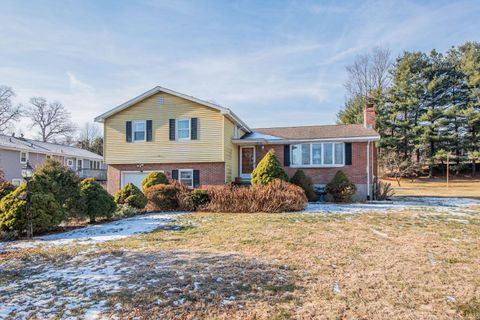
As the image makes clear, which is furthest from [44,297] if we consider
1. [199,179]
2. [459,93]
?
[459,93]

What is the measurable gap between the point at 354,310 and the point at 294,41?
Answer: 13508 millimetres

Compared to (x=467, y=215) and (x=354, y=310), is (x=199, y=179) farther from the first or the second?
(x=354, y=310)

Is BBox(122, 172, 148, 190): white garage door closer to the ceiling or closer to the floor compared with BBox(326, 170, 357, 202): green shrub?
closer to the ceiling

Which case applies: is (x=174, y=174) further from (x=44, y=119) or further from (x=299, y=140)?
(x=44, y=119)

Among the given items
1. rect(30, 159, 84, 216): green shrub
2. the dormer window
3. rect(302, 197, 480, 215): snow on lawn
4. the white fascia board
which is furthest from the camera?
the dormer window

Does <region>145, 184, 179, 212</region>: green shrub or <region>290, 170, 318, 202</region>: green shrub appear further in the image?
<region>290, 170, 318, 202</region>: green shrub

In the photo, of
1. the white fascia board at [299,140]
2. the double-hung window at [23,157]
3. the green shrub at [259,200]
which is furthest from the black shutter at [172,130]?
the double-hung window at [23,157]

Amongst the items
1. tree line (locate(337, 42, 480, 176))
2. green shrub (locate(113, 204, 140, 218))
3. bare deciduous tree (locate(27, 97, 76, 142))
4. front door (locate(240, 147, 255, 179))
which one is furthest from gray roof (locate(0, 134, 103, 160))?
tree line (locate(337, 42, 480, 176))

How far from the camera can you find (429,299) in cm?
360

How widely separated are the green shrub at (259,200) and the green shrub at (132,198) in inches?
100

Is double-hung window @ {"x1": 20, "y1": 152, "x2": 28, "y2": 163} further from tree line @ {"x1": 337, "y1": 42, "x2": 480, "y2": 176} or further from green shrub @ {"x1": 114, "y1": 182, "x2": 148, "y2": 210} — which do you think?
tree line @ {"x1": 337, "y1": 42, "x2": 480, "y2": 176}

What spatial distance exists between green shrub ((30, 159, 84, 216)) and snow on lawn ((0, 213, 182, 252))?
97 cm

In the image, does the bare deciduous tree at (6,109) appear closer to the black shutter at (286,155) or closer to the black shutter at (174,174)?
the black shutter at (174,174)

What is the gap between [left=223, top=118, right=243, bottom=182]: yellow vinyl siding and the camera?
1603 centimetres
